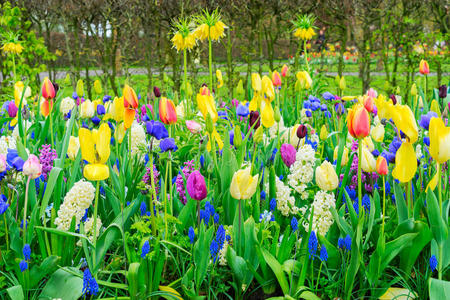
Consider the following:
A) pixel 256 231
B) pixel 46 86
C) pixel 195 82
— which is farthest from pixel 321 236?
pixel 195 82

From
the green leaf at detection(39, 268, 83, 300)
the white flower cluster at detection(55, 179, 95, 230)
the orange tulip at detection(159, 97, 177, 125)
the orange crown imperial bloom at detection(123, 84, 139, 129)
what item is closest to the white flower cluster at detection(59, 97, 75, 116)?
the orange crown imperial bloom at detection(123, 84, 139, 129)

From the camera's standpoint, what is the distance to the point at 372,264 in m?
1.42

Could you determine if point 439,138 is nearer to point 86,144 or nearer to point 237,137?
point 237,137

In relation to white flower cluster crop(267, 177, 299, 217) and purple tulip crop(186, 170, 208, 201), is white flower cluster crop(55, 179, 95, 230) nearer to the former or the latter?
purple tulip crop(186, 170, 208, 201)

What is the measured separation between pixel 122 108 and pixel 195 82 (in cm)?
348

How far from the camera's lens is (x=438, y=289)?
1.34 metres

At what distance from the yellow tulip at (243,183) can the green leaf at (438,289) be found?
0.58m

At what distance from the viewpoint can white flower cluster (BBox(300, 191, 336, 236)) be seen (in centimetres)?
150

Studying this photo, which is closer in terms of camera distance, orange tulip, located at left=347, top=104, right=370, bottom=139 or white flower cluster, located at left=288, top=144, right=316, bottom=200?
orange tulip, located at left=347, top=104, right=370, bottom=139

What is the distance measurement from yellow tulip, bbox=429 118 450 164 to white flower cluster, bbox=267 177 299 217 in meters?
0.53

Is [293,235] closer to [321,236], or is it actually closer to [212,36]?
[321,236]

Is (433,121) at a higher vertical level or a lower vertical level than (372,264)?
higher

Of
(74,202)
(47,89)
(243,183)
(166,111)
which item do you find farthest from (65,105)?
(243,183)

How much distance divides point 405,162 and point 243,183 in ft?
1.57
